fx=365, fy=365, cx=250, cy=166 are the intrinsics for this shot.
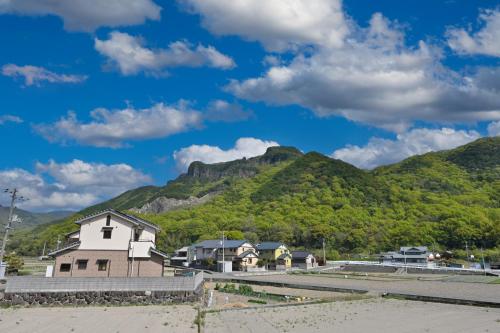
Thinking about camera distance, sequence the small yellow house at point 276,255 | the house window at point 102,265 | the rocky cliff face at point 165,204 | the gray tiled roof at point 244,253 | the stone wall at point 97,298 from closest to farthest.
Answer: the stone wall at point 97,298, the house window at point 102,265, the gray tiled roof at point 244,253, the small yellow house at point 276,255, the rocky cliff face at point 165,204

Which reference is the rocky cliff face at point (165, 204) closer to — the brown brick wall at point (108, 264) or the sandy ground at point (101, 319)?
the brown brick wall at point (108, 264)

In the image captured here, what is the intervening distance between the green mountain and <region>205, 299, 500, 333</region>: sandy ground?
6799cm

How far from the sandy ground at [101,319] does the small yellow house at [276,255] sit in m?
47.9

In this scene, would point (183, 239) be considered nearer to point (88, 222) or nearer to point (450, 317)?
point (88, 222)

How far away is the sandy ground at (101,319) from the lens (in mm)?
16020

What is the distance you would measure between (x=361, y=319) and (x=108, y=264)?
21.0 m

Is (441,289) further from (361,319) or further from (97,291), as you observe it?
(97,291)

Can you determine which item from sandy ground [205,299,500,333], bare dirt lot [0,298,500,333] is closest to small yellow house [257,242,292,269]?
sandy ground [205,299,500,333]

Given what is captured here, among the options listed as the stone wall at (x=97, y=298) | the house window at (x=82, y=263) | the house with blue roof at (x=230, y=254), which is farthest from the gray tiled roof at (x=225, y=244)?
the stone wall at (x=97, y=298)

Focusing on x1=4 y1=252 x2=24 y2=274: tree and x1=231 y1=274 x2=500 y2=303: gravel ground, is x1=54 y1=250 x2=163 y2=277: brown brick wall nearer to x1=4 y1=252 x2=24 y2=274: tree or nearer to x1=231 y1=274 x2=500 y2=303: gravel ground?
x1=231 y1=274 x2=500 y2=303: gravel ground

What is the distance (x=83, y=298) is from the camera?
73.6ft

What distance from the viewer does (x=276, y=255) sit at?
238 feet

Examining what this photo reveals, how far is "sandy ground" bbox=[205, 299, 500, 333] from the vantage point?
15953 millimetres

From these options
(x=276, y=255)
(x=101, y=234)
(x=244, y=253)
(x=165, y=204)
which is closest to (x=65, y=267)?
(x=101, y=234)
